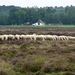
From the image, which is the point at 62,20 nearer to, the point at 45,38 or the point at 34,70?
the point at 45,38

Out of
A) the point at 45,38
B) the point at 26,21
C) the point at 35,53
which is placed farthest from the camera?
the point at 26,21

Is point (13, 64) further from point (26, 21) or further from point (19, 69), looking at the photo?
point (26, 21)

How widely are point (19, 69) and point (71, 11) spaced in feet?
365

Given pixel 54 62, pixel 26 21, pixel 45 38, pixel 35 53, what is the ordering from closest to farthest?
pixel 54 62
pixel 35 53
pixel 45 38
pixel 26 21

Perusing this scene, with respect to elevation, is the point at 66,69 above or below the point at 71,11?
above

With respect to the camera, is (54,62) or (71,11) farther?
(71,11)

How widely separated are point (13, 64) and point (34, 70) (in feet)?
5.74

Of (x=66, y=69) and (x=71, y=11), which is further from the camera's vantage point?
(x=71, y=11)

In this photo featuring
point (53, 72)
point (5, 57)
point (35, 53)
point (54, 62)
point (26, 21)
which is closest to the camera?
point (53, 72)

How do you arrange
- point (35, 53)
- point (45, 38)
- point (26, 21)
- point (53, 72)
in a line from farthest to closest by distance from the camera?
1. point (26, 21)
2. point (45, 38)
3. point (35, 53)
4. point (53, 72)

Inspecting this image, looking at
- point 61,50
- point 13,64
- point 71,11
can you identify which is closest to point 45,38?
point 61,50

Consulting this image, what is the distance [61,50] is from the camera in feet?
75.3

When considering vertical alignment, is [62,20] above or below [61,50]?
below

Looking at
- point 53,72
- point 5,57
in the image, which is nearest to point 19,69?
point 53,72
